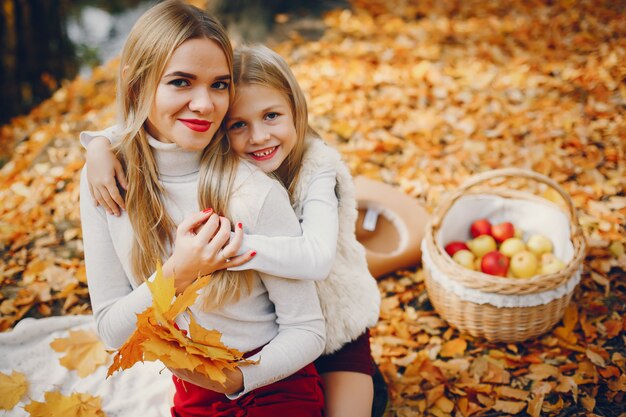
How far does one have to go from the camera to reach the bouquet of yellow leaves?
1339 mm

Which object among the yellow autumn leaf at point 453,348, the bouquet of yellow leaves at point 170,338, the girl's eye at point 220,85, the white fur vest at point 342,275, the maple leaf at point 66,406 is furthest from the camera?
the yellow autumn leaf at point 453,348

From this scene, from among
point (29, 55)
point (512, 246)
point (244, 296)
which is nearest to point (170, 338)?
point (244, 296)

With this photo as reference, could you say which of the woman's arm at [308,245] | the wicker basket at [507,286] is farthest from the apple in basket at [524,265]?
the woman's arm at [308,245]

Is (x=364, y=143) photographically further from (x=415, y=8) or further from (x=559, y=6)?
(x=559, y=6)

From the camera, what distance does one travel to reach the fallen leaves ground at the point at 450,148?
2.44 metres

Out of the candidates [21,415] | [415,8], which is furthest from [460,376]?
[415,8]

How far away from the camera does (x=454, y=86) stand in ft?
14.5

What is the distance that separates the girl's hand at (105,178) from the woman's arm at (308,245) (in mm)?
475

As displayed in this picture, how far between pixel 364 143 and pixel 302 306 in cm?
238

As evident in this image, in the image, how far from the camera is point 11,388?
7.40ft

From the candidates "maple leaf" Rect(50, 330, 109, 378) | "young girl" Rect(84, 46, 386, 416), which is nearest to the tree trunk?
"maple leaf" Rect(50, 330, 109, 378)

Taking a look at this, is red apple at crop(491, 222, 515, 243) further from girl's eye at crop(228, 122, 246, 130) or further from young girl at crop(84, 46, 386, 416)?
girl's eye at crop(228, 122, 246, 130)

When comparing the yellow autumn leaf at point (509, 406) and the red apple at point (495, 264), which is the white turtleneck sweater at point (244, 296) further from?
the red apple at point (495, 264)

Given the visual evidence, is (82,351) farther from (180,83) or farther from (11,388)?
(180,83)
